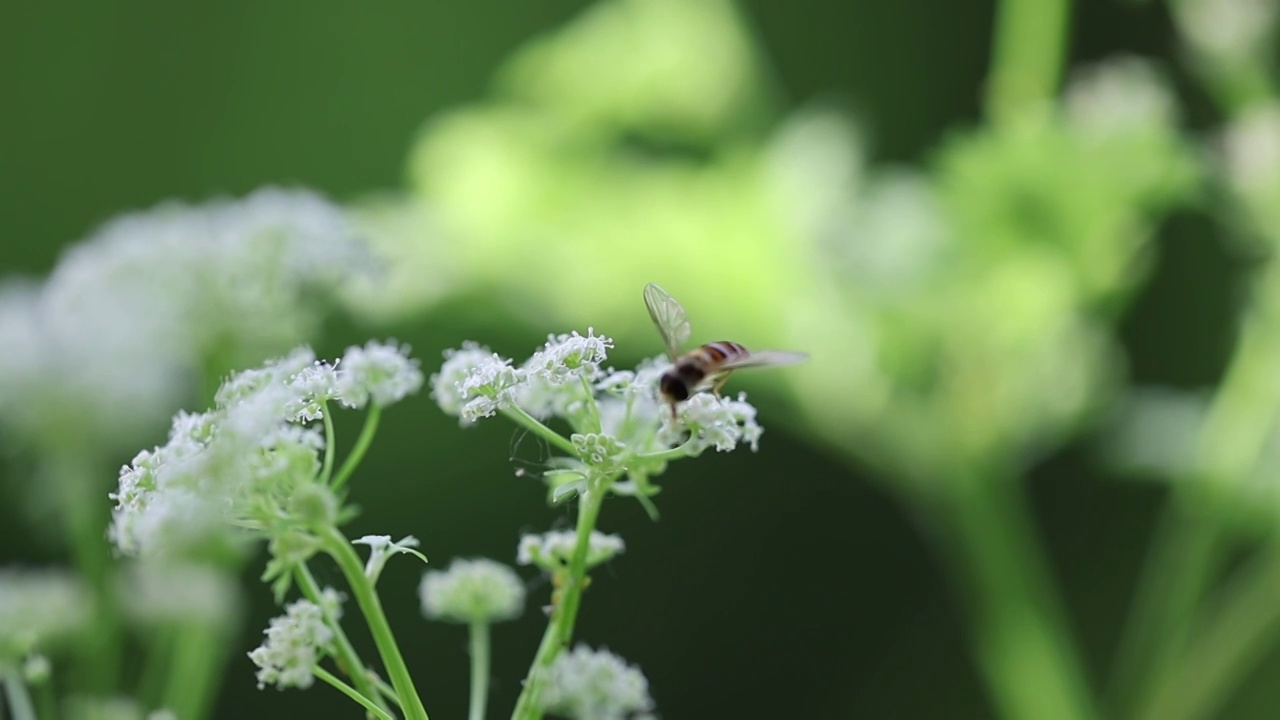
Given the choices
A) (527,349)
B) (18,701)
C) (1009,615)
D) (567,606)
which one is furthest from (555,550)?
(527,349)

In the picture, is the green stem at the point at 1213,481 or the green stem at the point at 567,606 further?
the green stem at the point at 1213,481

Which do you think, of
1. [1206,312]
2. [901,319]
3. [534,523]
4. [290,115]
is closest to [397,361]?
[901,319]

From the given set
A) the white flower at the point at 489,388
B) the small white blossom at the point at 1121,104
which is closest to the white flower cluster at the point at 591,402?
the white flower at the point at 489,388

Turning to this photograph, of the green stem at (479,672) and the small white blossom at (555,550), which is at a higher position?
the small white blossom at (555,550)

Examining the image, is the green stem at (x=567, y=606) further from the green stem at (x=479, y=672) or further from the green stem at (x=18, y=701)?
the green stem at (x=18, y=701)

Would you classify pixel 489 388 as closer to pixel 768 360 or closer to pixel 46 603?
pixel 768 360

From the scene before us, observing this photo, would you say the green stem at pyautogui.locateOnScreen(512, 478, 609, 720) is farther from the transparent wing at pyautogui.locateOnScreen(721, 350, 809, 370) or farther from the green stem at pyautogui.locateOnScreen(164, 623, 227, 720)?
the green stem at pyautogui.locateOnScreen(164, 623, 227, 720)

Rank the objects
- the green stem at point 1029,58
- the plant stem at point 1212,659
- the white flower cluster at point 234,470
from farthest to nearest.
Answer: the green stem at point 1029,58 < the plant stem at point 1212,659 < the white flower cluster at point 234,470
